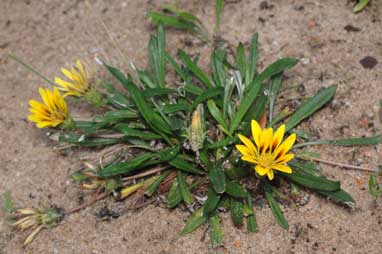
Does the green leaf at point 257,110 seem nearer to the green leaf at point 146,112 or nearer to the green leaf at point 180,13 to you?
the green leaf at point 146,112

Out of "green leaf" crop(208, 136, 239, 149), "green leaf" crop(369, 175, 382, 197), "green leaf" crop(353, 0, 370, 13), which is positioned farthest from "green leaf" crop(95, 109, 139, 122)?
"green leaf" crop(353, 0, 370, 13)

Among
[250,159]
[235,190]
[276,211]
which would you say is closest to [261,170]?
[250,159]

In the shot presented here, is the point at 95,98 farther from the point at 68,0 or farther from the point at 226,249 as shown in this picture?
the point at 68,0

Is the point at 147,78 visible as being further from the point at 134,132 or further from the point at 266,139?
the point at 266,139

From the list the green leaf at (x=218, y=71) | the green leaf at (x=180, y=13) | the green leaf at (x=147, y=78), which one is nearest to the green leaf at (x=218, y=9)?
the green leaf at (x=180, y=13)

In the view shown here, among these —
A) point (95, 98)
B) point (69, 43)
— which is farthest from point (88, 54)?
point (95, 98)

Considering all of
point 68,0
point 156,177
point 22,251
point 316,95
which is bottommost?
point 22,251
